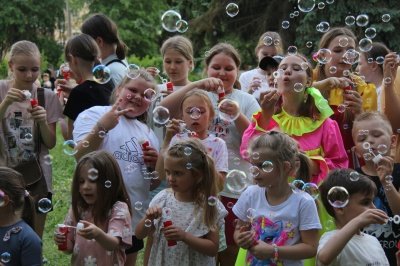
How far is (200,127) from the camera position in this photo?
13.6 feet

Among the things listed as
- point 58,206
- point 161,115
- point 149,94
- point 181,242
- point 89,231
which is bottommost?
point 58,206

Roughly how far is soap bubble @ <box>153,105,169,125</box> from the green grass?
5.53 ft

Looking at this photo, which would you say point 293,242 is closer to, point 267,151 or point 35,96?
point 267,151

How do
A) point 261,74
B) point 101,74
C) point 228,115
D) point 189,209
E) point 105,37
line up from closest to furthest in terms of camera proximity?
point 189,209 < point 228,115 < point 101,74 < point 105,37 < point 261,74

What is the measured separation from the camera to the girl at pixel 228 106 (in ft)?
14.0

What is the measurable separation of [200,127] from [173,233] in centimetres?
72

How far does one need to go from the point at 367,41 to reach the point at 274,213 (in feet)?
5.43

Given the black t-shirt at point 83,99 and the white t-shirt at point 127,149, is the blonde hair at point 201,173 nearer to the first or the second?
the white t-shirt at point 127,149

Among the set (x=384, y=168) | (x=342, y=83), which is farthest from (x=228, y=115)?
(x=384, y=168)

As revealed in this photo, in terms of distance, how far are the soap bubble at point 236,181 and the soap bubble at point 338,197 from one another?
2.16 feet

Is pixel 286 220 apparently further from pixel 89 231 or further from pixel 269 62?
pixel 269 62

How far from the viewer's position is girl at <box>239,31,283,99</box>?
17.1ft

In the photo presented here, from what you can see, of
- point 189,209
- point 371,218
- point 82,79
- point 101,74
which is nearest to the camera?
point 371,218

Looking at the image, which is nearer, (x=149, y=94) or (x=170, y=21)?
(x=149, y=94)
